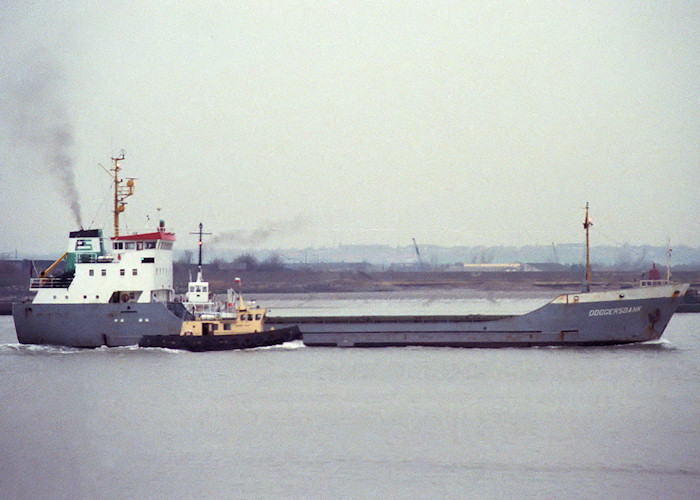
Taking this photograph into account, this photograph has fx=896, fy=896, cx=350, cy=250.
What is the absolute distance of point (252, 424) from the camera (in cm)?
2111

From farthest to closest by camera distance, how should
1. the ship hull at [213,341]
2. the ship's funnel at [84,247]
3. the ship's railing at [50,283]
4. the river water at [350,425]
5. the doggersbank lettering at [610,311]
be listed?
1. the ship's funnel at [84,247]
2. the ship's railing at [50,283]
3. the doggersbank lettering at [610,311]
4. the ship hull at [213,341]
5. the river water at [350,425]

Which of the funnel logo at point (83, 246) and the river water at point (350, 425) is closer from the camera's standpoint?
the river water at point (350, 425)

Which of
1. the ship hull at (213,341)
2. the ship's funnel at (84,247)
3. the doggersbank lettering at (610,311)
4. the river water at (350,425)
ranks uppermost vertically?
the ship's funnel at (84,247)

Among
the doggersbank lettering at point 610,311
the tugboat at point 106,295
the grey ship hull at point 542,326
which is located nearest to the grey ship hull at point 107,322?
the tugboat at point 106,295

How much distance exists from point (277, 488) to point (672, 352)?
20.7 meters

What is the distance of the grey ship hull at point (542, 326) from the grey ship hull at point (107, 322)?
5580mm

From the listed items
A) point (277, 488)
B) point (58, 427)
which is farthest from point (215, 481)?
point (58, 427)

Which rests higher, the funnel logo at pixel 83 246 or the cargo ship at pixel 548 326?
the funnel logo at pixel 83 246

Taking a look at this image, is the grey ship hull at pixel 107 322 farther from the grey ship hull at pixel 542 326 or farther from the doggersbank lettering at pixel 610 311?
the doggersbank lettering at pixel 610 311

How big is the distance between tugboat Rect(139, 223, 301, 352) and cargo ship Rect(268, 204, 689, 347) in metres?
1.96

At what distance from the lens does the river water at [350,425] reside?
656 inches

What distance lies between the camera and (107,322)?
108 ft

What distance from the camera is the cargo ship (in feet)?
110

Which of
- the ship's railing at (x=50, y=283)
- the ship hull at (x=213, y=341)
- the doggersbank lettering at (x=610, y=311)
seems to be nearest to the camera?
the ship hull at (x=213, y=341)
